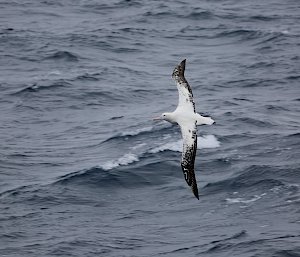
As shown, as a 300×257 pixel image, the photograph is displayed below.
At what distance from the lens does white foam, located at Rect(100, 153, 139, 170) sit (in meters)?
30.8

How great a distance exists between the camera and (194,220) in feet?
90.0

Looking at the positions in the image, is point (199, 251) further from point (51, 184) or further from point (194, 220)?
point (51, 184)

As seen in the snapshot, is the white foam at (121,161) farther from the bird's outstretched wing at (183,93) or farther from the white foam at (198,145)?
the bird's outstretched wing at (183,93)

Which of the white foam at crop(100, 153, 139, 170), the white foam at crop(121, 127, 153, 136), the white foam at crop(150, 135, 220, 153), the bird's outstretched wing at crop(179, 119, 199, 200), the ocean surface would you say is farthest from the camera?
the white foam at crop(121, 127, 153, 136)

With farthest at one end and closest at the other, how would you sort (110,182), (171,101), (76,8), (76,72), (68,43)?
(76,8)
(68,43)
(76,72)
(171,101)
(110,182)

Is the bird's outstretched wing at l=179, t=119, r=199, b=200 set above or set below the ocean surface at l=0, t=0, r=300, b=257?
above

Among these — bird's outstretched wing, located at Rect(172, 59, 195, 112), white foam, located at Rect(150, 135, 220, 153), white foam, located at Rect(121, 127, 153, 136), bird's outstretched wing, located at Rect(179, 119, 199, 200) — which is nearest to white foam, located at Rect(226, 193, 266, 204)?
white foam, located at Rect(150, 135, 220, 153)

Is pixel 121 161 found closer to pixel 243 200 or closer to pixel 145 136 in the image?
pixel 145 136

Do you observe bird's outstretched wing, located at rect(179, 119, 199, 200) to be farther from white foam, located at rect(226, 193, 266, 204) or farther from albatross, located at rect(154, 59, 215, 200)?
white foam, located at rect(226, 193, 266, 204)

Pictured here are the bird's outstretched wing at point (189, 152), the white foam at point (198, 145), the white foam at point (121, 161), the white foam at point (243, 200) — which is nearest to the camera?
the bird's outstretched wing at point (189, 152)

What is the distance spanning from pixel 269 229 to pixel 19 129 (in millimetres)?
12751

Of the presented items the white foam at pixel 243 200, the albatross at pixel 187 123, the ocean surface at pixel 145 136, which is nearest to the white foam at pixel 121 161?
the ocean surface at pixel 145 136

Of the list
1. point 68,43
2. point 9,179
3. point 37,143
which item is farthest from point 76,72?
point 9,179

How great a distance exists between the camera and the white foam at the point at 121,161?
3083cm
